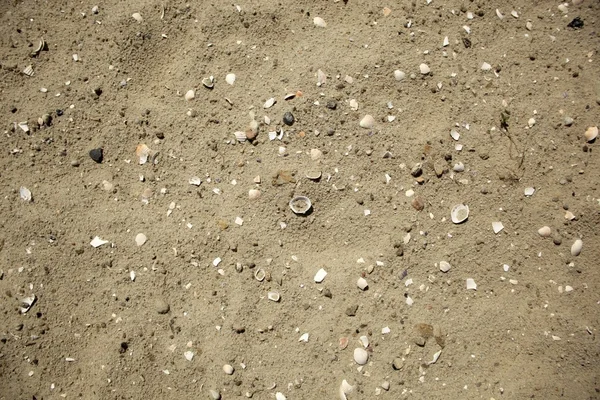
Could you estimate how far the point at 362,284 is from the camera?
182cm

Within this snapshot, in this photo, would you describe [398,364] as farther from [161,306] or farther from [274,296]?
[161,306]

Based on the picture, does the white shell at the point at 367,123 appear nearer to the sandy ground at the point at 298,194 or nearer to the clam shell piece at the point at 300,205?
the sandy ground at the point at 298,194

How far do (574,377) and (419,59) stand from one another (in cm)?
157

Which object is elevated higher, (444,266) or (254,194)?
(254,194)

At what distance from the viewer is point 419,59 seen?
1.96m

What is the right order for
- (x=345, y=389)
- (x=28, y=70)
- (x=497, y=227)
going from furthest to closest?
(x=28, y=70) → (x=497, y=227) → (x=345, y=389)

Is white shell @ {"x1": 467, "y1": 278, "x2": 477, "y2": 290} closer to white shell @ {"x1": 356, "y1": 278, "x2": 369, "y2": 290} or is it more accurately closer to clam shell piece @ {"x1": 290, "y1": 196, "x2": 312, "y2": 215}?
white shell @ {"x1": 356, "y1": 278, "x2": 369, "y2": 290}

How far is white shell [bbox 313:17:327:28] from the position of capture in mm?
1976

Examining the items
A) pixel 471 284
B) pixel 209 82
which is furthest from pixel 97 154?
pixel 471 284

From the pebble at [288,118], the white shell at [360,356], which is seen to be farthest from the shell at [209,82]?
the white shell at [360,356]

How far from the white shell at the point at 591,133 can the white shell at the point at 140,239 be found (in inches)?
81.8

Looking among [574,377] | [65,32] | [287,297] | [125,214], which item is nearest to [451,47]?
[287,297]

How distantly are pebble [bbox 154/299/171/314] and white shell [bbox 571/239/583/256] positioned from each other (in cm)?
183

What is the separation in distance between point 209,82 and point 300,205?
2.38ft
